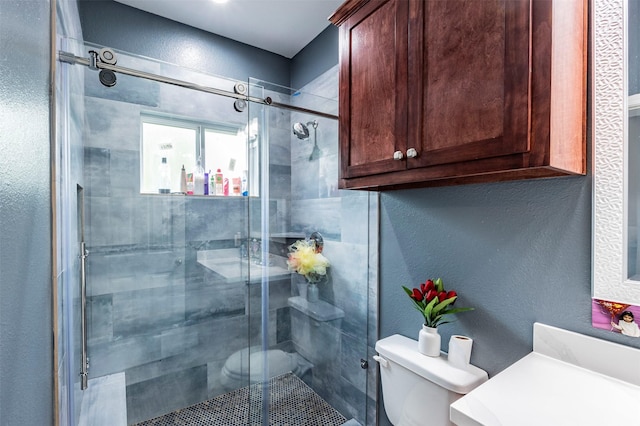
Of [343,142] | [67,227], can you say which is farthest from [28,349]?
[343,142]

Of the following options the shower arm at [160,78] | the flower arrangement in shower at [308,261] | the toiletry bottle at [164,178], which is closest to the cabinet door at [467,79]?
the shower arm at [160,78]

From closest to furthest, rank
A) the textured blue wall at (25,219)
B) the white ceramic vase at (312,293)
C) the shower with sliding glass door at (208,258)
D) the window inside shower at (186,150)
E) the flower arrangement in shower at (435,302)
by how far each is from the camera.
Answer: the textured blue wall at (25,219), the flower arrangement in shower at (435,302), the shower with sliding glass door at (208,258), the white ceramic vase at (312,293), the window inside shower at (186,150)

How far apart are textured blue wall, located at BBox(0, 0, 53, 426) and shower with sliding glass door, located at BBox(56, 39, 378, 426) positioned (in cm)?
60

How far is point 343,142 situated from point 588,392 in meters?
1.13

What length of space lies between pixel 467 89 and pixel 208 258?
6.52 feet

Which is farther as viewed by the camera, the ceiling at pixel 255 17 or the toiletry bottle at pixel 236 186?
the toiletry bottle at pixel 236 186

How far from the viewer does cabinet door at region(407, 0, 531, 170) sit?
0.80 m

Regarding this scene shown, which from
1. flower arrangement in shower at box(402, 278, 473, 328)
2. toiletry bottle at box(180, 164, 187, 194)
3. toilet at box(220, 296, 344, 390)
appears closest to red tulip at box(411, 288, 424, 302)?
flower arrangement in shower at box(402, 278, 473, 328)

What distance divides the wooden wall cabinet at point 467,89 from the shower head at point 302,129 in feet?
1.79

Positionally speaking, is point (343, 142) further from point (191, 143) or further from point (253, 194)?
point (191, 143)

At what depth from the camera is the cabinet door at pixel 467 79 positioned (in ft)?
2.62

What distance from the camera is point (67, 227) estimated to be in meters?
1.28

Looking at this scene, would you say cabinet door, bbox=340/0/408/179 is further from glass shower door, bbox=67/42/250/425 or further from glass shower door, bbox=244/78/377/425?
glass shower door, bbox=67/42/250/425

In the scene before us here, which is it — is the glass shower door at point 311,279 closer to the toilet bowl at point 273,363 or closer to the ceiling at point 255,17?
the toilet bowl at point 273,363
